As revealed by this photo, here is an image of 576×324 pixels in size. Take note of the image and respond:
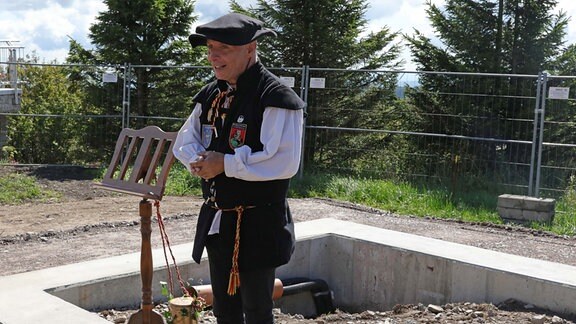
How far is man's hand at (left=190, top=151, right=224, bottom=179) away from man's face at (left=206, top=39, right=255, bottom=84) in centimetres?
36

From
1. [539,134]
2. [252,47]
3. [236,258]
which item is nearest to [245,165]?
[236,258]

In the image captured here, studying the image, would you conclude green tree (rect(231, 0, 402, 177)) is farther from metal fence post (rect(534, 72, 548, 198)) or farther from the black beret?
the black beret

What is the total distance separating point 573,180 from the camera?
31.8ft

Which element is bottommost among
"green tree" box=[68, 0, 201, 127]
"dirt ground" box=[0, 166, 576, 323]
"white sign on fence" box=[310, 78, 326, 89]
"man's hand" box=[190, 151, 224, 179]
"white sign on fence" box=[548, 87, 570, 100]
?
"dirt ground" box=[0, 166, 576, 323]

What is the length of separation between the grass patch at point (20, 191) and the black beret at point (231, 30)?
768 centimetres

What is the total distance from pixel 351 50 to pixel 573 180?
19.6ft

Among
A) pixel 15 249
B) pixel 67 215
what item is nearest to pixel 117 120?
pixel 67 215

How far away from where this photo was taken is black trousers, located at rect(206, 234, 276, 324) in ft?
10.3

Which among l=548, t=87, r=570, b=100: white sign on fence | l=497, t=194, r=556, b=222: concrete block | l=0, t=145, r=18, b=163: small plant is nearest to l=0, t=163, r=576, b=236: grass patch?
l=497, t=194, r=556, b=222: concrete block

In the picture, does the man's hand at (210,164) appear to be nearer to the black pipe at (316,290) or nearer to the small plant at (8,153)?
the black pipe at (316,290)

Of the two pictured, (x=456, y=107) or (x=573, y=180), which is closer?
(x=573, y=180)

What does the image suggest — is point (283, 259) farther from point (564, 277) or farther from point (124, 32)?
point (124, 32)

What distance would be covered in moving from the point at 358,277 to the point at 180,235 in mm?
1900

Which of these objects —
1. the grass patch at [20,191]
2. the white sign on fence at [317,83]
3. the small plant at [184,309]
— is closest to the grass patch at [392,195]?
the grass patch at [20,191]
